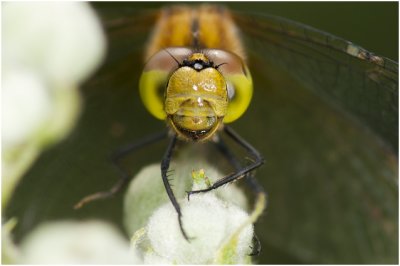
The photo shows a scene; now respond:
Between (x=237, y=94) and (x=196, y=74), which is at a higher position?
(x=196, y=74)

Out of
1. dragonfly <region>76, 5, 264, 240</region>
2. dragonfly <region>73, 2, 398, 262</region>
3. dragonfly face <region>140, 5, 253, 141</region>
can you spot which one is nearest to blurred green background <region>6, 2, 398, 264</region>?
dragonfly <region>73, 2, 398, 262</region>

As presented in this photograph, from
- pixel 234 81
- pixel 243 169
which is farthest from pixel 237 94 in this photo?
pixel 243 169

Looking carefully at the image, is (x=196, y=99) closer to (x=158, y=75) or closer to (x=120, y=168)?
(x=158, y=75)

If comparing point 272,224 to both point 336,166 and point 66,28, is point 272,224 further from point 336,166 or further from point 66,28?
point 66,28

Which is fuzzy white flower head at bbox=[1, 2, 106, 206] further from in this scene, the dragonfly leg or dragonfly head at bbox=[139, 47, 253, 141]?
the dragonfly leg

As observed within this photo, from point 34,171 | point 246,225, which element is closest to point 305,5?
point 34,171

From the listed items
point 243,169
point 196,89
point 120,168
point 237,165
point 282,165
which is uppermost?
point 196,89
